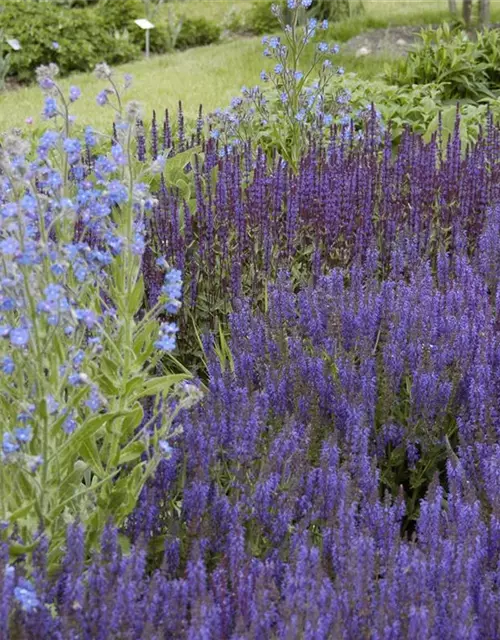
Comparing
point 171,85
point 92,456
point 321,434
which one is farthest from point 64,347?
point 171,85

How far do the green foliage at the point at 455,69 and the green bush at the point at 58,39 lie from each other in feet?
16.6

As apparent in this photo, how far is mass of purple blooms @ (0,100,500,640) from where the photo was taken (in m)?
1.88

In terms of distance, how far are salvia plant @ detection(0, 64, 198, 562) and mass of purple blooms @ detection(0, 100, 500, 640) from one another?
0.31ft

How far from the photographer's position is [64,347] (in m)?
2.36

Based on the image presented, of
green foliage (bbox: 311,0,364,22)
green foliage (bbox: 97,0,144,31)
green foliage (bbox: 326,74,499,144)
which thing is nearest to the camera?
green foliage (bbox: 326,74,499,144)

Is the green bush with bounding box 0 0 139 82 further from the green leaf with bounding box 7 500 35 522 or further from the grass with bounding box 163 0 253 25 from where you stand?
the green leaf with bounding box 7 500 35 522

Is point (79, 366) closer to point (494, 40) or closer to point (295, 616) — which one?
point (295, 616)

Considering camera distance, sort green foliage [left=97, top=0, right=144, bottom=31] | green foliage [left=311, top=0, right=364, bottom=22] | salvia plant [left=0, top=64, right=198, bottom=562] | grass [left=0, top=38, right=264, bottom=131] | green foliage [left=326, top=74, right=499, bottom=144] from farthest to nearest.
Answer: green foliage [left=97, top=0, right=144, bottom=31] < green foliage [left=311, top=0, right=364, bottom=22] < grass [left=0, top=38, right=264, bottom=131] < green foliage [left=326, top=74, right=499, bottom=144] < salvia plant [left=0, top=64, right=198, bottom=562]

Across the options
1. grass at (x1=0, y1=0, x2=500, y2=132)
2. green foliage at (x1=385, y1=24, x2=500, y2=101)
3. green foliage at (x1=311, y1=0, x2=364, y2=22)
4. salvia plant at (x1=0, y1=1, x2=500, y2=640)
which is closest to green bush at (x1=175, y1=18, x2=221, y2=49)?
grass at (x1=0, y1=0, x2=500, y2=132)

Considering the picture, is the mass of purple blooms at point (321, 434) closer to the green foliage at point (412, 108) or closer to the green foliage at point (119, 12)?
the green foliage at point (412, 108)

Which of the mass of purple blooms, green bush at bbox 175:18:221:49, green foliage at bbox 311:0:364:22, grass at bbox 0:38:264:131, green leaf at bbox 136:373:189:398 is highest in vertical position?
green foliage at bbox 311:0:364:22

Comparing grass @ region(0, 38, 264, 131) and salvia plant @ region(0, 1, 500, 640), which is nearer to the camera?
salvia plant @ region(0, 1, 500, 640)

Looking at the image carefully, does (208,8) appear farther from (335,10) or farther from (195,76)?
(195,76)

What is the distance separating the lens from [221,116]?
17.3ft
